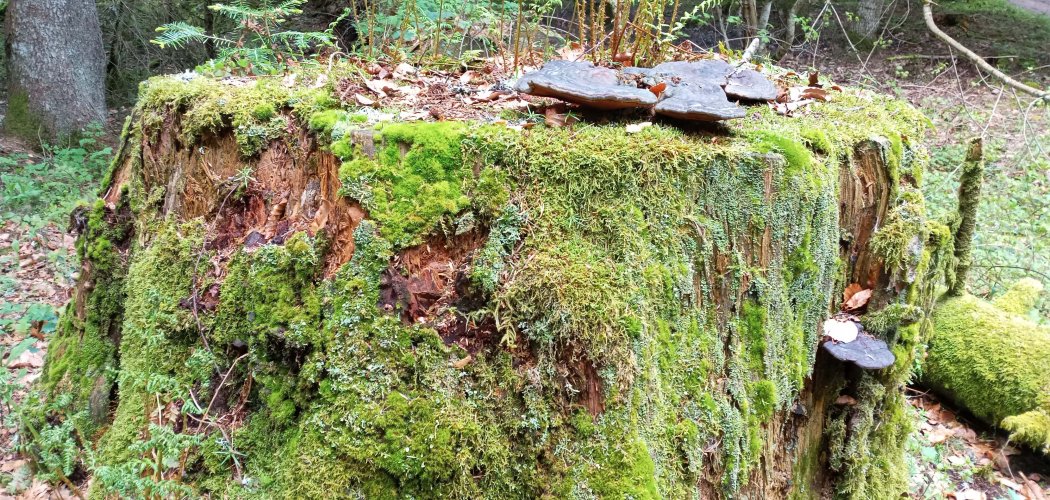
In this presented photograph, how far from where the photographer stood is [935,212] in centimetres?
750

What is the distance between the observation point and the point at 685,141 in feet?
8.45

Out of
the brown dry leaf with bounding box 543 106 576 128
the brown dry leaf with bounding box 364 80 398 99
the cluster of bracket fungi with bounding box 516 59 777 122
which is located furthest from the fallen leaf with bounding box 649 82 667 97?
the brown dry leaf with bounding box 364 80 398 99

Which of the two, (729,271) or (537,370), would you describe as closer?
(537,370)

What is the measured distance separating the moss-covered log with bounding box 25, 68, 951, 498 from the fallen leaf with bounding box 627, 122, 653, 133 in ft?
0.18

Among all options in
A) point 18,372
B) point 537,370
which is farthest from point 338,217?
point 18,372

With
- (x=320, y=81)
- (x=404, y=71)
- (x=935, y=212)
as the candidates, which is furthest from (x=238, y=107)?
(x=935, y=212)

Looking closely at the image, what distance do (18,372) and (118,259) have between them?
1917 millimetres

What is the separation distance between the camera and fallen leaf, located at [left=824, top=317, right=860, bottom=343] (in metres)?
3.11

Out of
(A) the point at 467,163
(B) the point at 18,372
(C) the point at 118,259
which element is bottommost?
(B) the point at 18,372

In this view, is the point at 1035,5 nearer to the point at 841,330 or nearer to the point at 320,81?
the point at 841,330

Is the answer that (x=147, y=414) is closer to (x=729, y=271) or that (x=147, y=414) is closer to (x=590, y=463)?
(x=590, y=463)

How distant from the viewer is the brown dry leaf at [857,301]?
3.28m

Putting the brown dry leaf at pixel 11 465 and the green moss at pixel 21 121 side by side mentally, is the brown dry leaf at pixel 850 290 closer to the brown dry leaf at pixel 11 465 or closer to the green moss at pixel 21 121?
the brown dry leaf at pixel 11 465

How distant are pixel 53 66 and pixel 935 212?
461 inches
